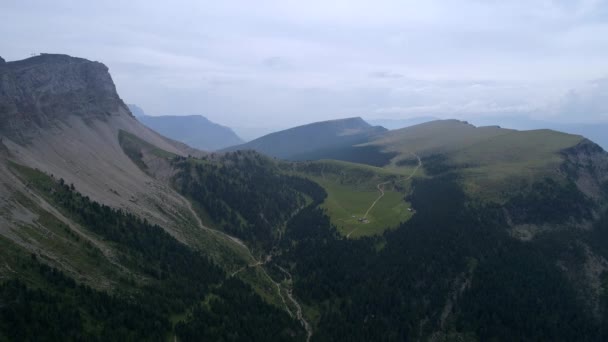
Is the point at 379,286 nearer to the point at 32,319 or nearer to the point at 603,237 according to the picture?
the point at 32,319

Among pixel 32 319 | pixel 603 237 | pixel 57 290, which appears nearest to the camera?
pixel 32 319

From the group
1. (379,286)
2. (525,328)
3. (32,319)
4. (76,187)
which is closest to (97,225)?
(76,187)

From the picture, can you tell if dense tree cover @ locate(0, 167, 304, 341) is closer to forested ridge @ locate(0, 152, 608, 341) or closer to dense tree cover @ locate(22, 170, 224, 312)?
dense tree cover @ locate(22, 170, 224, 312)

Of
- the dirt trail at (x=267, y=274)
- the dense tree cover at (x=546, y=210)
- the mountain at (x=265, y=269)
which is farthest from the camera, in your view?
the dense tree cover at (x=546, y=210)

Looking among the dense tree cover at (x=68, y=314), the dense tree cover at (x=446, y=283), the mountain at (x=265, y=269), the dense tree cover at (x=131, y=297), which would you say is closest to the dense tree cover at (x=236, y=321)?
the dense tree cover at (x=131, y=297)

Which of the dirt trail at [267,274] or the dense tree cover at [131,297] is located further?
the dirt trail at [267,274]

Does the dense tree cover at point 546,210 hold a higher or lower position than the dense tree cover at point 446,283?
higher

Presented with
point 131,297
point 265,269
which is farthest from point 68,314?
point 265,269

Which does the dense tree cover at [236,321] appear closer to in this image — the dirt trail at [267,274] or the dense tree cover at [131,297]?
the dense tree cover at [131,297]
